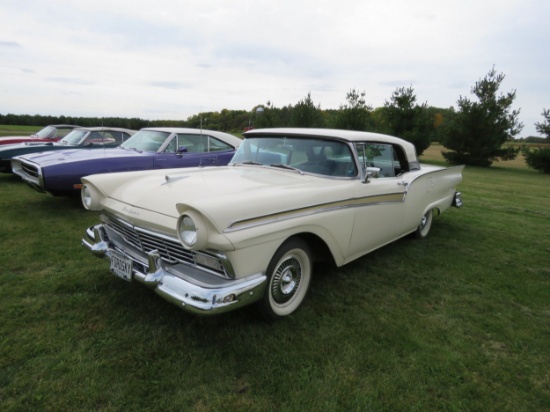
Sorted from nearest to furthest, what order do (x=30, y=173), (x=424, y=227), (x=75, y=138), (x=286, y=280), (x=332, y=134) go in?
(x=286, y=280)
(x=332, y=134)
(x=424, y=227)
(x=30, y=173)
(x=75, y=138)

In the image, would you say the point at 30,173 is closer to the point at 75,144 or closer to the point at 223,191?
the point at 75,144

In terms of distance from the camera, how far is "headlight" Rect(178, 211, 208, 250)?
2146mm

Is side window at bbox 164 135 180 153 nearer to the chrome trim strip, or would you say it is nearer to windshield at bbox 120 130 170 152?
windshield at bbox 120 130 170 152

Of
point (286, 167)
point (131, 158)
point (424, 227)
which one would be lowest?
point (424, 227)

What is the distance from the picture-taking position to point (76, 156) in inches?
230

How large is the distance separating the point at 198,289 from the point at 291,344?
820mm

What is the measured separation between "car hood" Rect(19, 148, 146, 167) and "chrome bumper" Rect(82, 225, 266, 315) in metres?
3.90

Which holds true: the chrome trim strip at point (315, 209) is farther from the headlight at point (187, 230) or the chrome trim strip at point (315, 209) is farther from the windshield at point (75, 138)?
the windshield at point (75, 138)

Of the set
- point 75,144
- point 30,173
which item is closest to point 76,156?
point 30,173

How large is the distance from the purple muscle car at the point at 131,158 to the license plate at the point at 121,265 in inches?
91.0

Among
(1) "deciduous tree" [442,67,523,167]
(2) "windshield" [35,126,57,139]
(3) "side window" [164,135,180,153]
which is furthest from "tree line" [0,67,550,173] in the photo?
(3) "side window" [164,135,180,153]

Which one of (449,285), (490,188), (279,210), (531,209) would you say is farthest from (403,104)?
(279,210)

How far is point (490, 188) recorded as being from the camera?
38.6 feet

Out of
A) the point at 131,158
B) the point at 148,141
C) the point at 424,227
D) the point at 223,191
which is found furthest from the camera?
the point at 148,141
